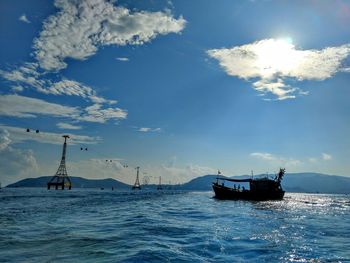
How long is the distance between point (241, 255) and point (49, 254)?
1069 centimetres

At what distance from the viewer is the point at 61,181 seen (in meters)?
174

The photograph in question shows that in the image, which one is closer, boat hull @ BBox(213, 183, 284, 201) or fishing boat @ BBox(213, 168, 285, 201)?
boat hull @ BBox(213, 183, 284, 201)

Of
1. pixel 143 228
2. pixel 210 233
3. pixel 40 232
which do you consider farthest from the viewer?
pixel 143 228

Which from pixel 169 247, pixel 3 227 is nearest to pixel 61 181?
pixel 3 227

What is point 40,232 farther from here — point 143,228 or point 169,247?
point 169,247

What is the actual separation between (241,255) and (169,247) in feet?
14.5

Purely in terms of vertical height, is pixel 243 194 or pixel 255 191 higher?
pixel 255 191

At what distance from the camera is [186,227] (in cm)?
3098

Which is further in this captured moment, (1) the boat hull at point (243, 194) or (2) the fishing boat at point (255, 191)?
(2) the fishing boat at point (255, 191)

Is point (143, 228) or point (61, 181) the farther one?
point (61, 181)

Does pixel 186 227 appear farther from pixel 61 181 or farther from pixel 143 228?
pixel 61 181

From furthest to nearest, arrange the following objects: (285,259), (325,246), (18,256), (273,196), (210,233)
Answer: (273,196) → (210,233) → (325,246) → (285,259) → (18,256)

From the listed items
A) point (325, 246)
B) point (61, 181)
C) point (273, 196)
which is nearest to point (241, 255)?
point (325, 246)

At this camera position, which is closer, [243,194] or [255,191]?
[255,191]
